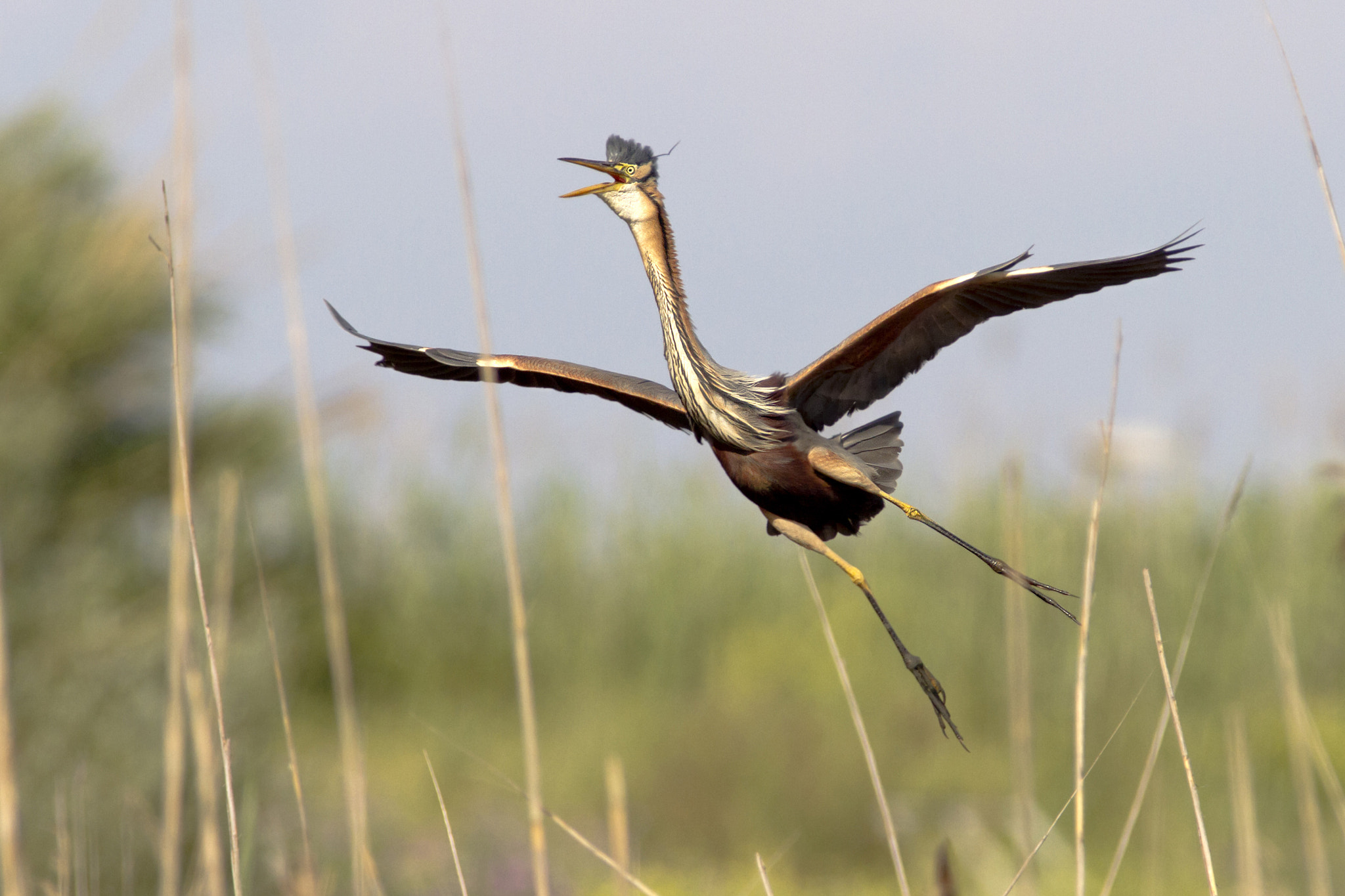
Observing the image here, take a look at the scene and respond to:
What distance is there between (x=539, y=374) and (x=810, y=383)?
0.20 m

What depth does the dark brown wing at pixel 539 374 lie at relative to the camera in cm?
73

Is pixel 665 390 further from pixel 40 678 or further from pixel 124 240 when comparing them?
pixel 124 240

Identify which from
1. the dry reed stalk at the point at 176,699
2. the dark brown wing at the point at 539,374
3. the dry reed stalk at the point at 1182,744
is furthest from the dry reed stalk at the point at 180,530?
the dry reed stalk at the point at 1182,744

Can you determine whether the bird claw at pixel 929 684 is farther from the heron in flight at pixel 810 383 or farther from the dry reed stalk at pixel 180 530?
the dry reed stalk at pixel 180 530

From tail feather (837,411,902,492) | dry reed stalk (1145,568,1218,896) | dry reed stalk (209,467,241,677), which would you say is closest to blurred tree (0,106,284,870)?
dry reed stalk (209,467,241,677)

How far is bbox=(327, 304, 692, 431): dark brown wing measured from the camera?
0.73 m

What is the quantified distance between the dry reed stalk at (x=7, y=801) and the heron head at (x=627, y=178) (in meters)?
0.56

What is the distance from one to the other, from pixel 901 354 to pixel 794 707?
630 cm

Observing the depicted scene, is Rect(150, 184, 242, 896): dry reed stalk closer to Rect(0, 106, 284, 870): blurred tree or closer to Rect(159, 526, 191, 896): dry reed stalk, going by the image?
Rect(159, 526, 191, 896): dry reed stalk

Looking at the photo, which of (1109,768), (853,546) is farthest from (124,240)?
(1109,768)

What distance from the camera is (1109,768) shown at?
269 inches

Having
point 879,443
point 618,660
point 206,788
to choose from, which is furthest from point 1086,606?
point 618,660

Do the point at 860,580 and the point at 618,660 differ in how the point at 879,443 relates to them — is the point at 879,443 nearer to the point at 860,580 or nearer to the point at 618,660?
the point at 860,580

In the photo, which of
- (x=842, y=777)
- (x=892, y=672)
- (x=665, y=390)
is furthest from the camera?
(x=892, y=672)
